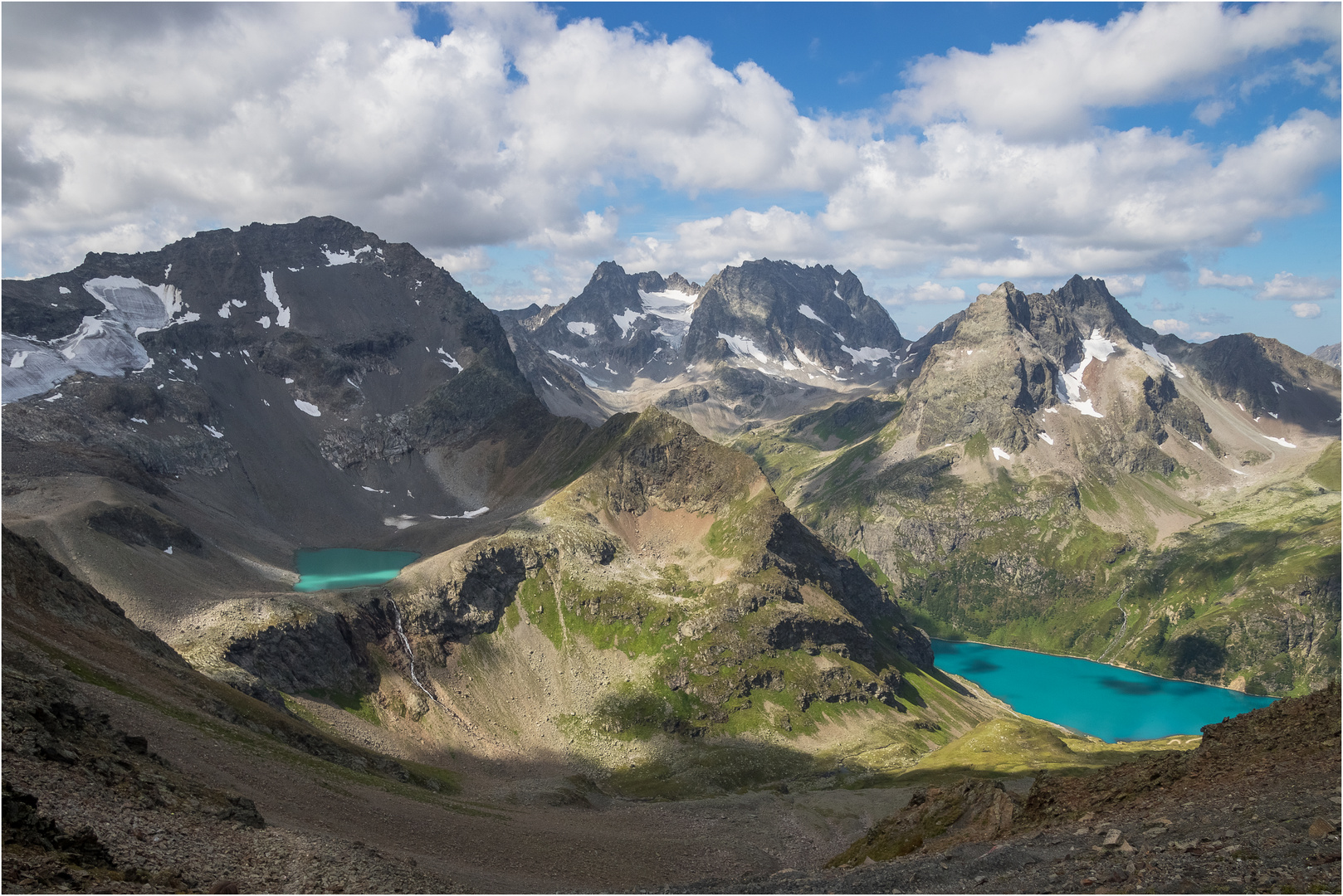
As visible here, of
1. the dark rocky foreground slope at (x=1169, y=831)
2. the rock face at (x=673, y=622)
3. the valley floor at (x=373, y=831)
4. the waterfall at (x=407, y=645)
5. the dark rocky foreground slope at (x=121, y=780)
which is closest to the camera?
the dark rocky foreground slope at (x=1169, y=831)

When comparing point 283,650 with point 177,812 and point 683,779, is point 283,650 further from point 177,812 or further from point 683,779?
point 177,812

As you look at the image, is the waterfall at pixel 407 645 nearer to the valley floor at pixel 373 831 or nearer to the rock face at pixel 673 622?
the rock face at pixel 673 622

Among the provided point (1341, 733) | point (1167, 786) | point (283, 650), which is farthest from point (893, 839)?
point (283, 650)

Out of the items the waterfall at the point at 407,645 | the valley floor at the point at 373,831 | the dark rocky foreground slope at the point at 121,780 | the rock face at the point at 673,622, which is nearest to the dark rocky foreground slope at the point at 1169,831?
the valley floor at the point at 373,831

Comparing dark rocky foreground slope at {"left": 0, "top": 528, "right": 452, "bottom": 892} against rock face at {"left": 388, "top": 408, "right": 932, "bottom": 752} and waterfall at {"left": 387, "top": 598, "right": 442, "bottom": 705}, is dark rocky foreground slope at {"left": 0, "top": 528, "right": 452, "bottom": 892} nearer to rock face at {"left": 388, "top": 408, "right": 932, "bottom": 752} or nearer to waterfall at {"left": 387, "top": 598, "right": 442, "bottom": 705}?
waterfall at {"left": 387, "top": 598, "right": 442, "bottom": 705}

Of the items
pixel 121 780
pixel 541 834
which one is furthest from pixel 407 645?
pixel 121 780

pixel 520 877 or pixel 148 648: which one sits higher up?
pixel 148 648
